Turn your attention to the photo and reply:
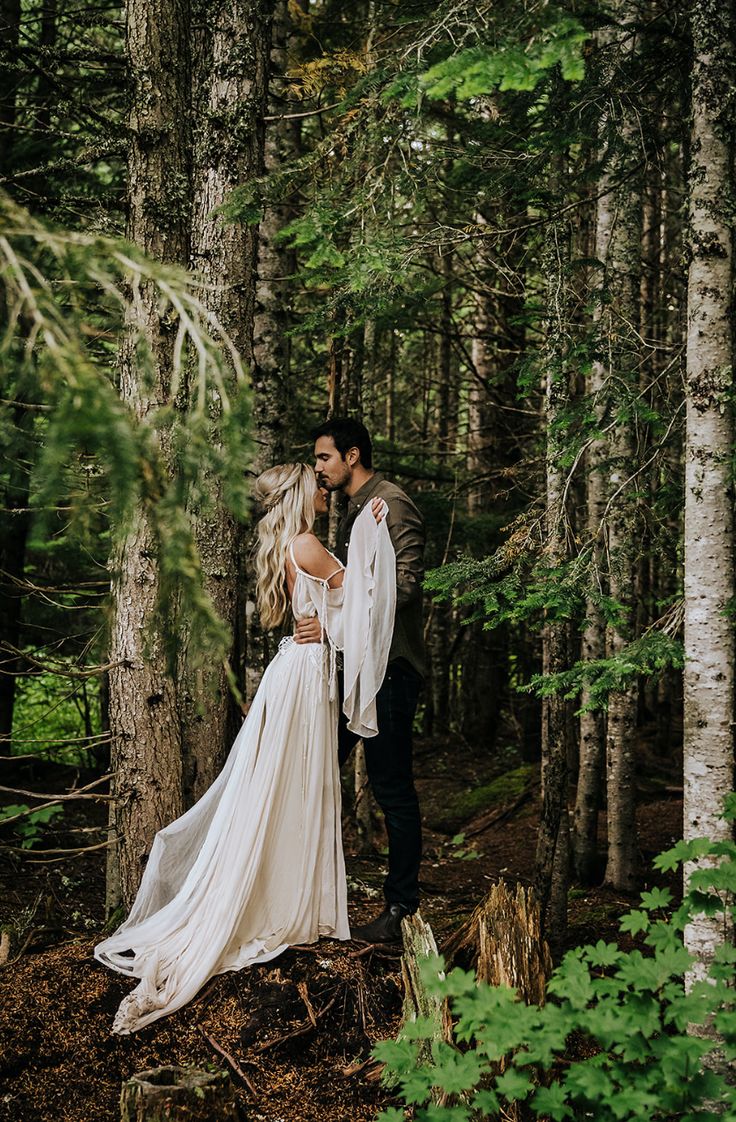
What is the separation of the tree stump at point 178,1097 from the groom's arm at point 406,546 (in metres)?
2.53

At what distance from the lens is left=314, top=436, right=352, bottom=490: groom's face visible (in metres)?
5.24

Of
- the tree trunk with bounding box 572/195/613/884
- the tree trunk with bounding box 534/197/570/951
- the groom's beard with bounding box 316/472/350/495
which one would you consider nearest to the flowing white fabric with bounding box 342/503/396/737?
the groom's beard with bounding box 316/472/350/495

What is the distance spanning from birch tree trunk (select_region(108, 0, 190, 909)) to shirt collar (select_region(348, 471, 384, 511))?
124 cm

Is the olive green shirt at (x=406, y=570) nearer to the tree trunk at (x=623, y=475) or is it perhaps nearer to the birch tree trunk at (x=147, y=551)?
the tree trunk at (x=623, y=475)

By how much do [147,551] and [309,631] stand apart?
40.9 inches

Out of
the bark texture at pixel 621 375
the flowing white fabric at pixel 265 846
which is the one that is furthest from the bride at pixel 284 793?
the bark texture at pixel 621 375

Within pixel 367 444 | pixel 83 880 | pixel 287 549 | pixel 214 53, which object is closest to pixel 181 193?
pixel 214 53

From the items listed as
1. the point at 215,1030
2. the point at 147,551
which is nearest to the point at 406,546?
the point at 147,551

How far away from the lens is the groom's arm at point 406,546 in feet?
16.1

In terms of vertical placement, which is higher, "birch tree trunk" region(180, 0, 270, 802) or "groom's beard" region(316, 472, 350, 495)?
"birch tree trunk" region(180, 0, 270, 802)

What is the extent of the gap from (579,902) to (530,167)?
18.7ft

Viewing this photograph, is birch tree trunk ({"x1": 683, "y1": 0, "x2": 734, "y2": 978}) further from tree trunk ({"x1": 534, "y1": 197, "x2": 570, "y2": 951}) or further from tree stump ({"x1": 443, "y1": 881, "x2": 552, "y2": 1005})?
tree trunk ({"x1": 534, "y1": 197, "x2": 570, "y2": 951})

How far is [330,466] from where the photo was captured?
525 centimetres

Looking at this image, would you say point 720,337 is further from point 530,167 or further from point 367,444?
point 367,444
